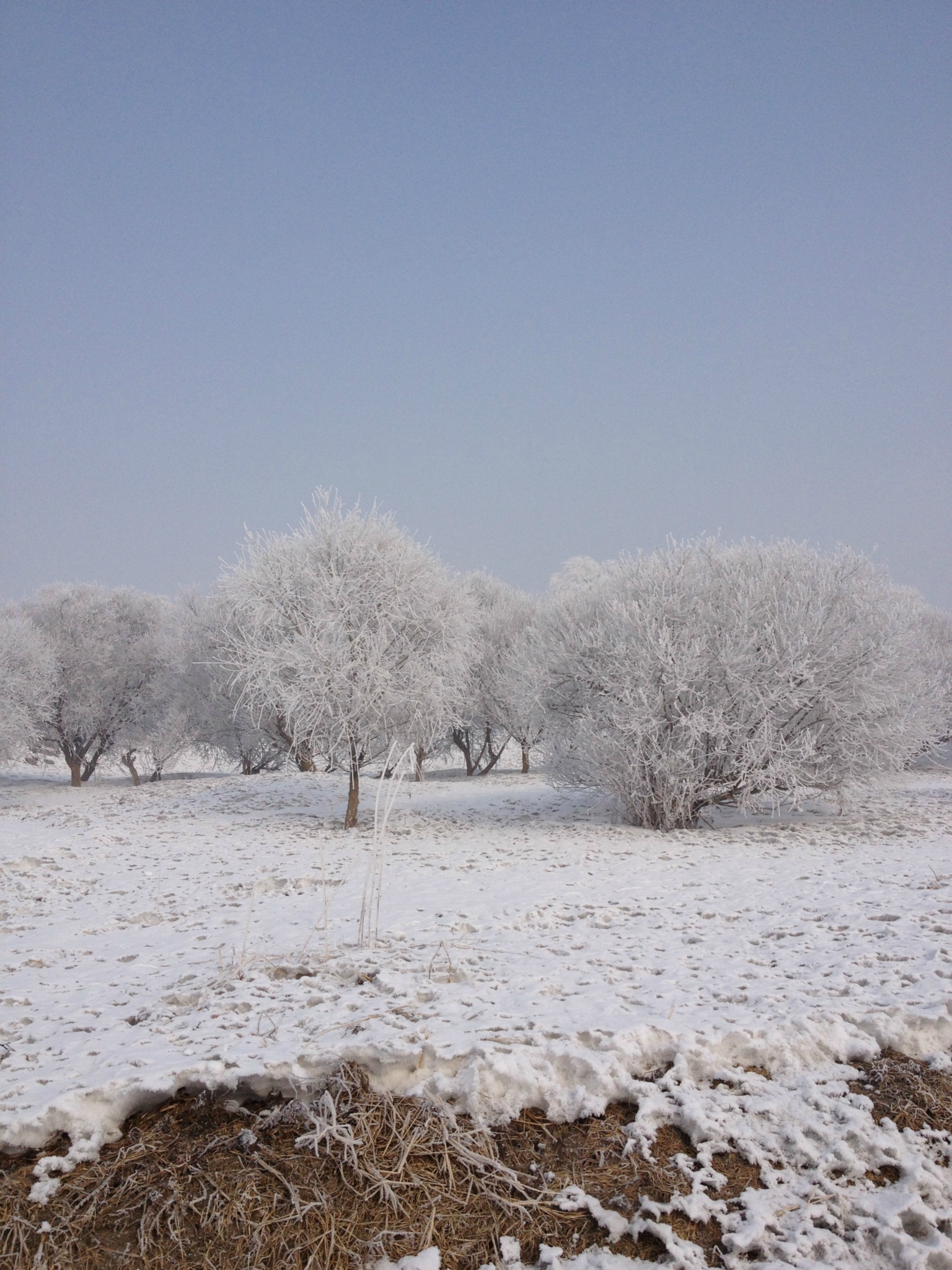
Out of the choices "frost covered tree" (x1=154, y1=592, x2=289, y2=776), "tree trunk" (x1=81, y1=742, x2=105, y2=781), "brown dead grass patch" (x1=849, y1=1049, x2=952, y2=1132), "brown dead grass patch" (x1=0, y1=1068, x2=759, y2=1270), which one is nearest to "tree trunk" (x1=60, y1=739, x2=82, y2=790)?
"tree trunk" (x1=81, y1=742, x2=105, y2=781)

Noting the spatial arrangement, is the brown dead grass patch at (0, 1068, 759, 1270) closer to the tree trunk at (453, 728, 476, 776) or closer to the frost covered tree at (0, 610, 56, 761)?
the frost covered tree at (0, 610, 56, 761)

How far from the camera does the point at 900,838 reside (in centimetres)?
1091

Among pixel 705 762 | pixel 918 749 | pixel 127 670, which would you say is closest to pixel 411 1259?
pixel 705 762

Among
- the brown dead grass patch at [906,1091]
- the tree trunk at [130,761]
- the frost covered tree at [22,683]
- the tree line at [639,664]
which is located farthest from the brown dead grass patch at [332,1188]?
the tree trunk at [130,761]

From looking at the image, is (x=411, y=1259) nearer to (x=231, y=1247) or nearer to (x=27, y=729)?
(x=231, y=1247)

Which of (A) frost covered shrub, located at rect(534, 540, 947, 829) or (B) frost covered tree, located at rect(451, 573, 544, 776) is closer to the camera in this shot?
A: (A) frost covered shrub, located at rect(534, 540, 947, 829)

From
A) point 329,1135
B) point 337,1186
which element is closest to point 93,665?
point 329,1135

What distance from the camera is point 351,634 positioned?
13023mm

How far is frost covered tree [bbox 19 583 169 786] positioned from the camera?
23453mm

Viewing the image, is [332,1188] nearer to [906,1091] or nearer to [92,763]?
[906,1091]

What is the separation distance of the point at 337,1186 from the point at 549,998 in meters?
1.65

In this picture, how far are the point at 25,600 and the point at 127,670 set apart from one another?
6.03 metres

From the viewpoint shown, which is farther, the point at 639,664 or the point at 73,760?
the point at 73,760

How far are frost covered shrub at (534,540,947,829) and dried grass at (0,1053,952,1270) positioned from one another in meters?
9.06
